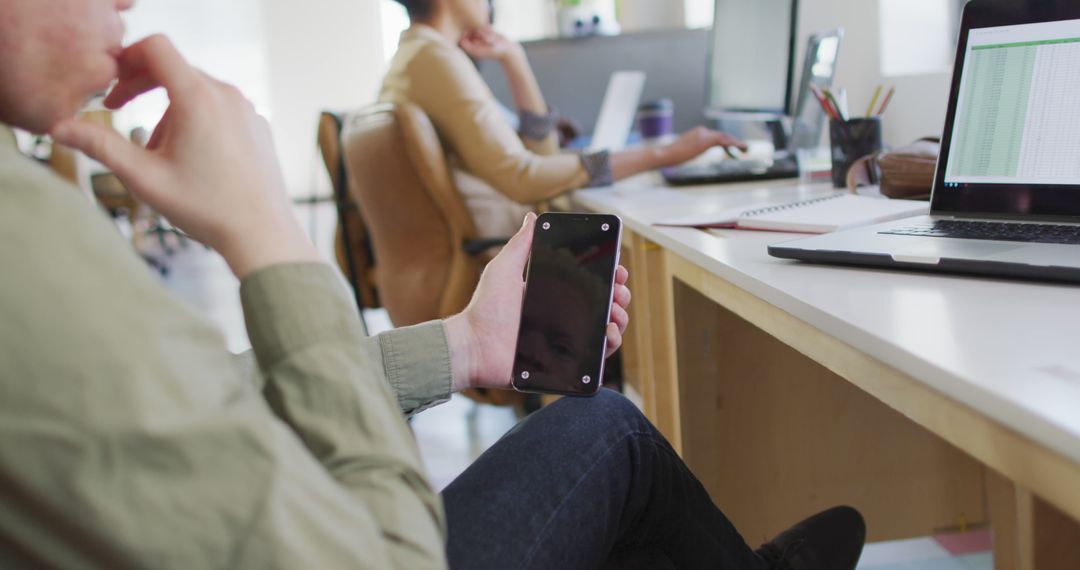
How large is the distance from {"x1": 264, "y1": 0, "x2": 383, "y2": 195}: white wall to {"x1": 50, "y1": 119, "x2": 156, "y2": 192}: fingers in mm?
8443

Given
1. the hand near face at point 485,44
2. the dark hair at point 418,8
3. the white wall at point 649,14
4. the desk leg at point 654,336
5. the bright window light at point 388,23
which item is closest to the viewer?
the desk leg at point 654,336

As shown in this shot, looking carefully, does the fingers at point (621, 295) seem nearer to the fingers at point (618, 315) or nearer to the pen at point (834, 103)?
the fingers at point (618, 315)

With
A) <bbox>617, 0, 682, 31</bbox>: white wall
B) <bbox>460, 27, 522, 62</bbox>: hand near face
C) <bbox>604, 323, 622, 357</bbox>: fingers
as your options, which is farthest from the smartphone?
<bbox>617, 0, 682, 31</bbox>: white wall

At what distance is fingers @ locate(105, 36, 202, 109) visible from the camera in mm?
585

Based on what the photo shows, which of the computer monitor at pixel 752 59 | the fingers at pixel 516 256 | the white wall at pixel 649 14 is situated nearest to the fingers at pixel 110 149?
the fingers at pixel 516 256

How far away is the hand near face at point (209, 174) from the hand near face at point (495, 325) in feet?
1.14

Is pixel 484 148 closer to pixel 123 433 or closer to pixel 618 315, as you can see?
pixel 618 315

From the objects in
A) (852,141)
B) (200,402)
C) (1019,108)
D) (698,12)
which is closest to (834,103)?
(852,141)

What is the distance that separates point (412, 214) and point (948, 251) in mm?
1243

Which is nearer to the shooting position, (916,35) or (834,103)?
(834,103)

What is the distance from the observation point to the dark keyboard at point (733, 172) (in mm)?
1898

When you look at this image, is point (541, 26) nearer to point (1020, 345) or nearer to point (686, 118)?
point (686, 118)

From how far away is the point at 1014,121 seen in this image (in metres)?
0.99

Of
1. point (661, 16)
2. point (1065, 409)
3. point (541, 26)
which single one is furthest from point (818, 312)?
point (541, 26)
